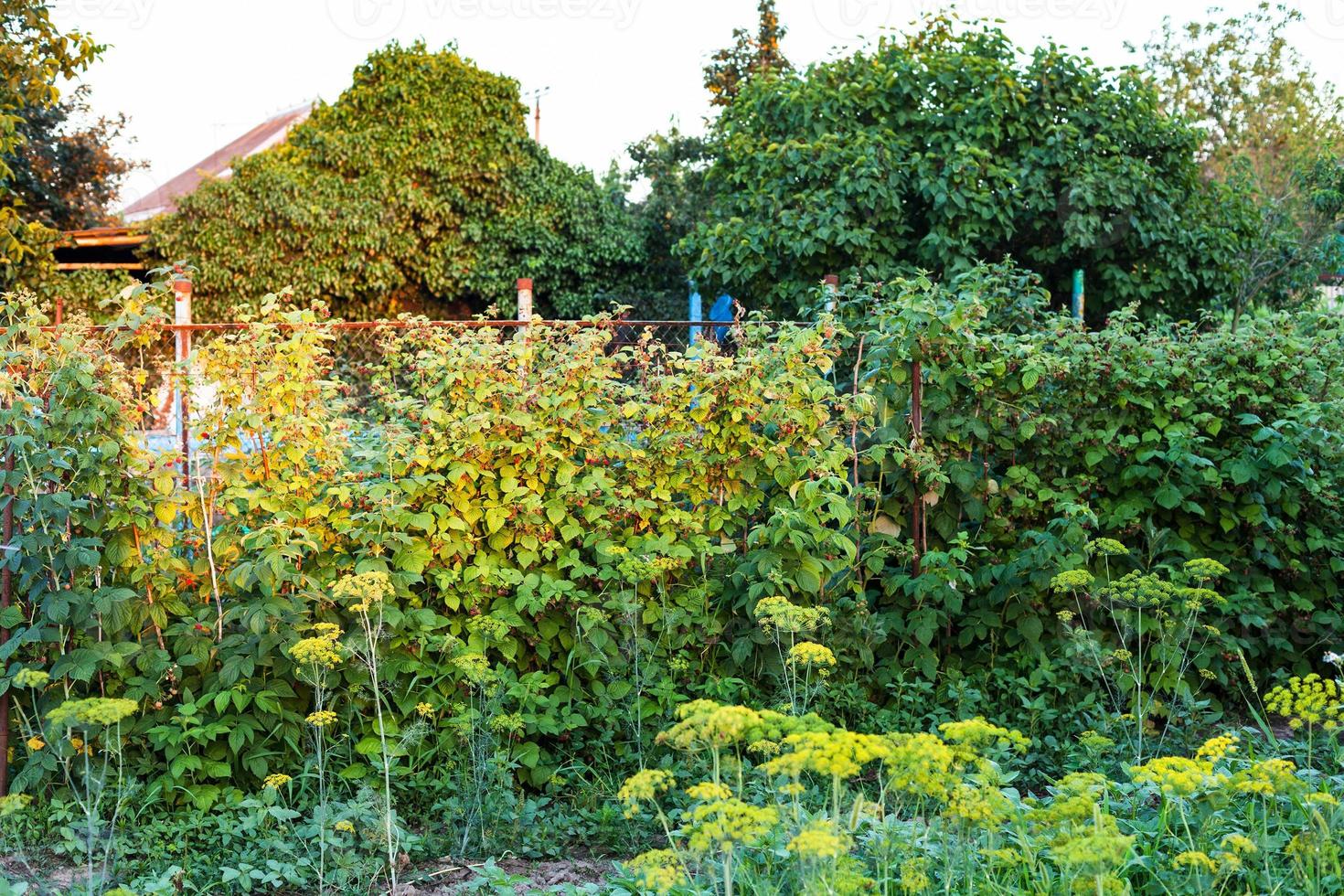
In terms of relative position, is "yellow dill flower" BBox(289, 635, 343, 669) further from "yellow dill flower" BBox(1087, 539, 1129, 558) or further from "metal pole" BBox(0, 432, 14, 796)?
"yellow dill flower" BBox(1087, 539, 1129, 558)

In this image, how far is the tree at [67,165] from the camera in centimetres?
1435

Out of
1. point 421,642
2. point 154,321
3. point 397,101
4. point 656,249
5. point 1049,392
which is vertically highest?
point 397,101

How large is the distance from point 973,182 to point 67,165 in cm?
1262

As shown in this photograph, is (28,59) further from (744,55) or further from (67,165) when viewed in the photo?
(744,55)

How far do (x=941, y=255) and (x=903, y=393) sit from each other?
18.3 feet

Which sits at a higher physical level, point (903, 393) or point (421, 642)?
point (903, 393)

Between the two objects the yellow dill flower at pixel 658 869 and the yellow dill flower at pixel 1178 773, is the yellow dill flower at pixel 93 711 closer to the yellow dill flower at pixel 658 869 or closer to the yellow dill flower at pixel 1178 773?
A: the yellow dill flower at pixel 658 869

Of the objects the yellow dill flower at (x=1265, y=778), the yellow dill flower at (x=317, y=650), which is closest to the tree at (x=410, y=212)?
the yellow dill flower at (x=317, y=650)

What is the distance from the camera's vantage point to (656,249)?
643 inches

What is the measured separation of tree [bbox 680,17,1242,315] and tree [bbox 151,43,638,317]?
5.42 metres

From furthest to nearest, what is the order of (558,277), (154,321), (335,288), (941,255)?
(558,277) < (335,288) < (941,255) < (154,321)

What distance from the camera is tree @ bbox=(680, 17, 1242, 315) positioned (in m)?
9.38

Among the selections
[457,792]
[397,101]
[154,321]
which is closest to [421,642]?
[457,792]

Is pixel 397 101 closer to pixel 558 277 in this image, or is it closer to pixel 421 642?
pixel 558 277
